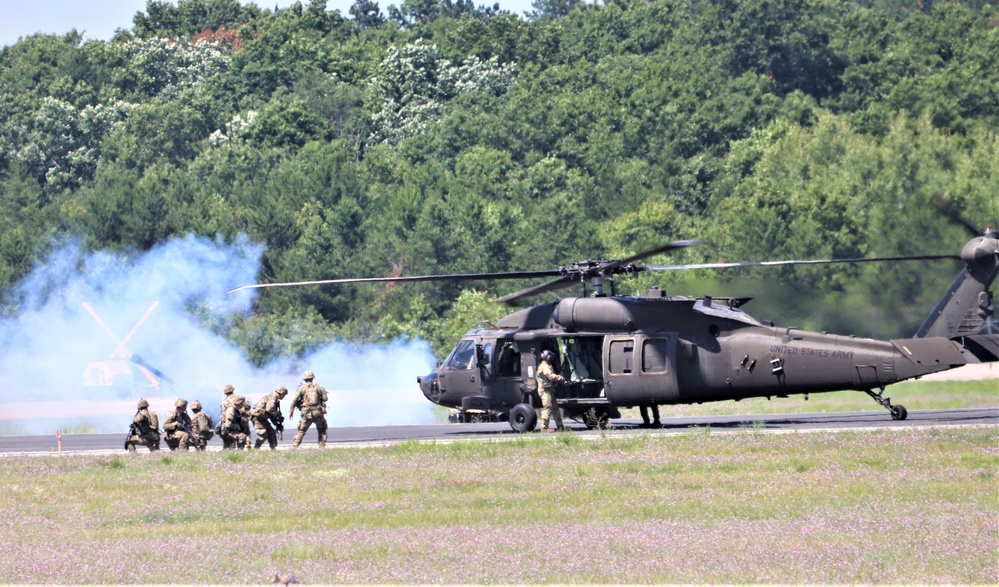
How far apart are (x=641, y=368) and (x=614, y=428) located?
230 centimetres

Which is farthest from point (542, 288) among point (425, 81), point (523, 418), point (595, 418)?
point (425, 81)

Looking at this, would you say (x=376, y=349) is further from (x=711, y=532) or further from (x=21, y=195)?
(x=21, y=195)

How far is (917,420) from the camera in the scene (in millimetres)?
29250

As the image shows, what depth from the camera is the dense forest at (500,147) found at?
194 feet

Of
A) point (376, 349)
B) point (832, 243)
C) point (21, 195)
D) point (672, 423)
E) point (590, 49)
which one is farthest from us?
point (590, 49)

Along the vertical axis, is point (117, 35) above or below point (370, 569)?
above

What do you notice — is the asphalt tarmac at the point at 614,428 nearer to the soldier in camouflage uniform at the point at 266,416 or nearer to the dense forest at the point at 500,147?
the soldier in camouflage uniform at the point at 266,416

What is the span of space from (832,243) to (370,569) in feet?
152

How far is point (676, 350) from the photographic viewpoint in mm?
28047

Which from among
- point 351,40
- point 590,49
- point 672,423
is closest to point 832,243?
point 672,423

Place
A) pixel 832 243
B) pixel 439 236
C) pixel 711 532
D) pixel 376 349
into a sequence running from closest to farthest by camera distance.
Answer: pixel 711 532 → pixel 376 349 → pixel 832 243 → pixel 439 236

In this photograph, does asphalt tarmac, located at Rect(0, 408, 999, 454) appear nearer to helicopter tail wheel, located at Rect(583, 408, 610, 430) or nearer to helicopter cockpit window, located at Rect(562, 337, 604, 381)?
helicopter tail wheel, located at Rect(583, 408, 610, 430)

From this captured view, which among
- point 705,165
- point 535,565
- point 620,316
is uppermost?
point 705,165

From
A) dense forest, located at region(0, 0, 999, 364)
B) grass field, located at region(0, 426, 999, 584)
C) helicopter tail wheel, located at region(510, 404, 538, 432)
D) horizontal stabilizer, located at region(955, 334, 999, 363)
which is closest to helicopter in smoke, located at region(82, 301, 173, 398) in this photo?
dense forest, located at region(0, 0, 999, 364)
